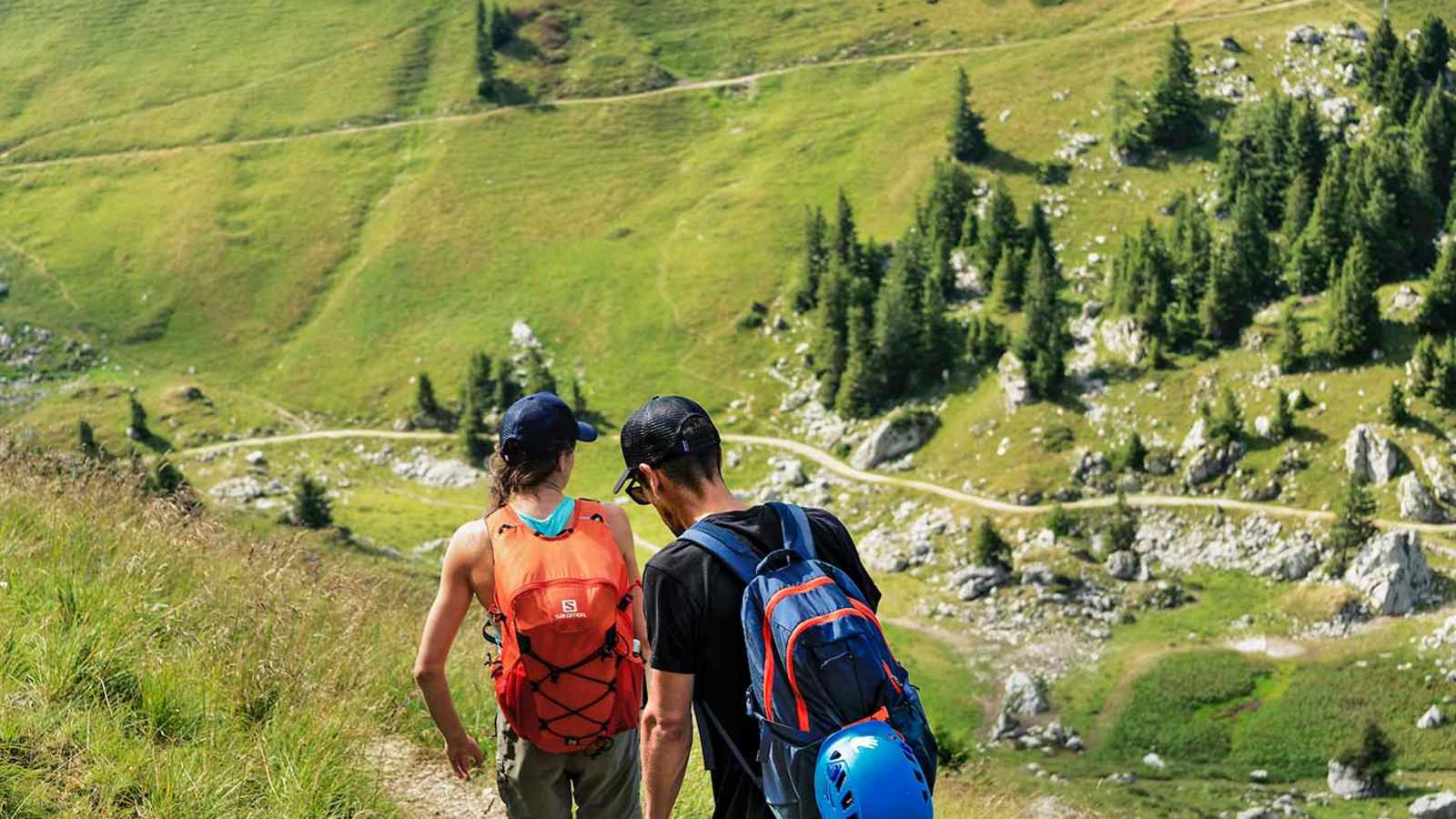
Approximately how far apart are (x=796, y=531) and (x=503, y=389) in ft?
363

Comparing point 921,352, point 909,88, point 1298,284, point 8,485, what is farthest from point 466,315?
point 8,485

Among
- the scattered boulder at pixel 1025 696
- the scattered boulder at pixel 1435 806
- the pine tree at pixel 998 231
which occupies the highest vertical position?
the pine tree at pixel 998 231

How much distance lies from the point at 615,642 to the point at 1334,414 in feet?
284

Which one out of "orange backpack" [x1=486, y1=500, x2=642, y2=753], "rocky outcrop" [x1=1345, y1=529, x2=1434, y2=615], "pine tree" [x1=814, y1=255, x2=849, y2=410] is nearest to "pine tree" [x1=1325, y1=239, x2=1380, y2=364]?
"rocky outcrop" [x1=1345, y1=529, x2=1434, y2=615]

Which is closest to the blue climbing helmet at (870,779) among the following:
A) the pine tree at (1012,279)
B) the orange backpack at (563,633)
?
the orange backpack at (563,633)

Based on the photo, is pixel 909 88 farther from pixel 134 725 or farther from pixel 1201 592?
pixel 134 725

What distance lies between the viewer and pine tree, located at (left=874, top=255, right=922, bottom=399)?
10525 centimetres

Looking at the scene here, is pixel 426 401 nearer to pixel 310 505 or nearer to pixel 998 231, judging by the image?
pixel 310 505

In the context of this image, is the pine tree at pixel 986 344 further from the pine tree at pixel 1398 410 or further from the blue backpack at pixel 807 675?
the blue backpack at pixel 807 675

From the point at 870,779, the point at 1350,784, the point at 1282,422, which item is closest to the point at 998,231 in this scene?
the point at 1282,422

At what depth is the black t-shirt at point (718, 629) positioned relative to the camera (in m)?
6.69

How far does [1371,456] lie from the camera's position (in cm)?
7819

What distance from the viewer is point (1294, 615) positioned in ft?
234

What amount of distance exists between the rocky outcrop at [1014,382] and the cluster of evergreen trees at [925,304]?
2.37ft
